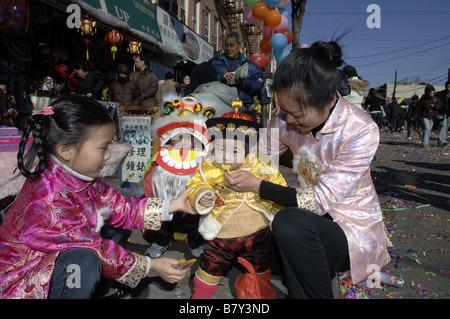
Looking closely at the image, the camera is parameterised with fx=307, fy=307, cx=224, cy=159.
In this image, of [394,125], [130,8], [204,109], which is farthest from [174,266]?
[394,125]

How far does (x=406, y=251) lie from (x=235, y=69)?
2796 millimetres

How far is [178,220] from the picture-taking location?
2.71 meters

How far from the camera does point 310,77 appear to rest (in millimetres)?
1561

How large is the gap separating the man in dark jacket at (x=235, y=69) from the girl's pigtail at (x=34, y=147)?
8.25 ft

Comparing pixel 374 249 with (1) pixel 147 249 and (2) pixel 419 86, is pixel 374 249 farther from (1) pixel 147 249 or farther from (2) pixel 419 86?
(2) pixel 419 86

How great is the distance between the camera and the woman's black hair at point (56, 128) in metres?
1.39

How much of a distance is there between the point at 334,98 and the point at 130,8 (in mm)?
8973

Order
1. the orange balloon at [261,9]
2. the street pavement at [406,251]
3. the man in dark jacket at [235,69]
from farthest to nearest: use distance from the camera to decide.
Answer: the orange balloon at [261,9]
the man in dark jacket at [235,69]
the street pavement at [406,251]

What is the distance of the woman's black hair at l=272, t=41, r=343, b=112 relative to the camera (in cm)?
157

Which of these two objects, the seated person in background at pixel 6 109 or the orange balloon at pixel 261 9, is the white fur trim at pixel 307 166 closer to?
the seated person in background at pixel 6 109

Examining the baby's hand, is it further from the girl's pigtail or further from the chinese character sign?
the chinese character sign

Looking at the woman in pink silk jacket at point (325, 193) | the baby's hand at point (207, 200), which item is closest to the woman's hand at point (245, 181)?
the woman in pink silk jacket at point (325, 193)

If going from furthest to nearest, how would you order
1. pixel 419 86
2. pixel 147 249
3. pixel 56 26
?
pixel 419 86, pixel 56 26, pixel 147 249

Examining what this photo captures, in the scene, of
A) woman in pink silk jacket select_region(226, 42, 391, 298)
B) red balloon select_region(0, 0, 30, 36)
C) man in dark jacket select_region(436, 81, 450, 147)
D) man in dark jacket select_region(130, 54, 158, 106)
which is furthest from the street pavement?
man in dark jacket select_region(436, 81, 450, 147)
